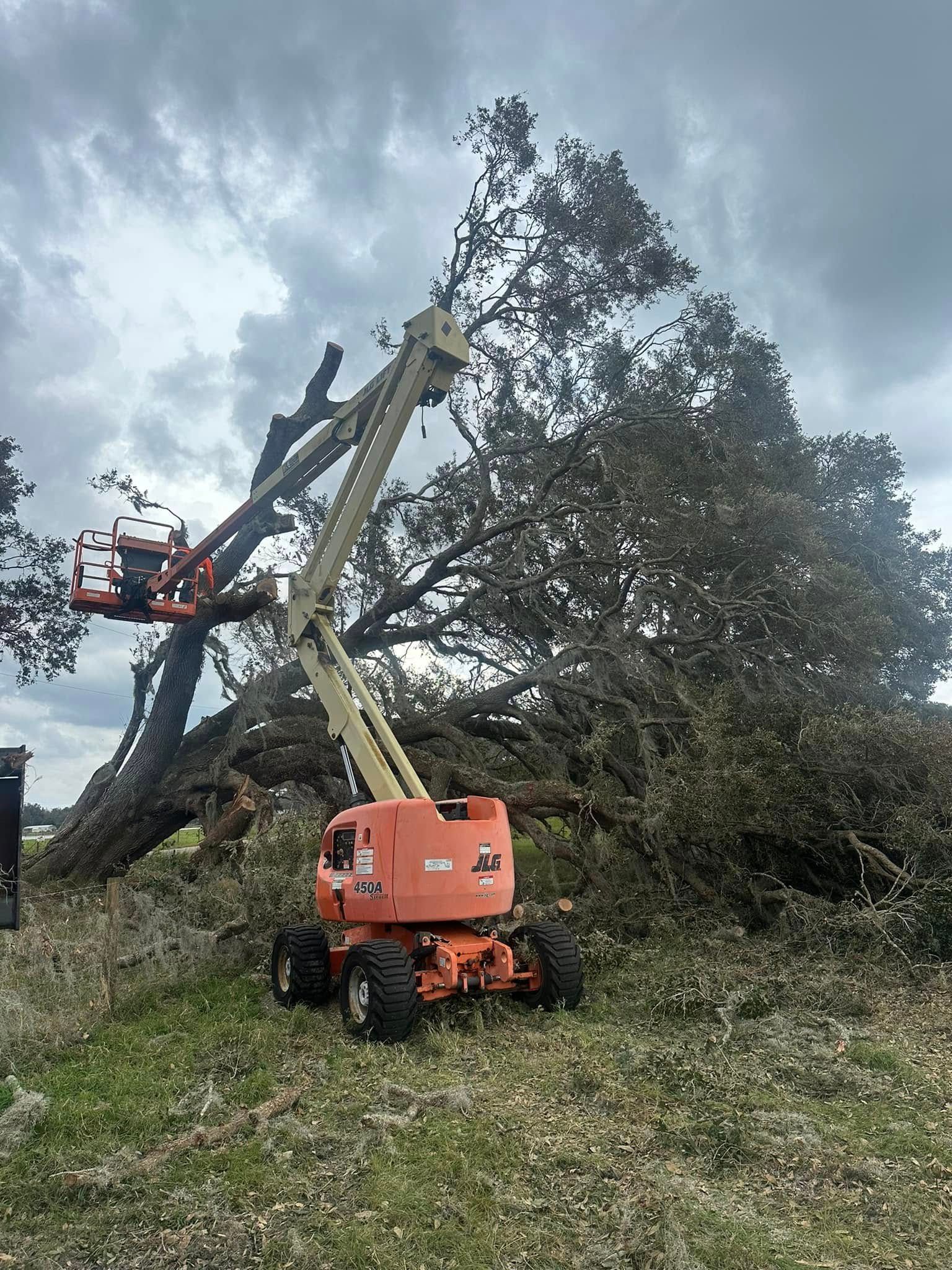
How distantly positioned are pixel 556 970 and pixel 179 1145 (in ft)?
10.6

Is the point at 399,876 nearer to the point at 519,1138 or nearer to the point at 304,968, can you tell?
the point at 304,968

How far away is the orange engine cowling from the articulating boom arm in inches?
23.1

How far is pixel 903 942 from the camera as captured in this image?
25.6ft

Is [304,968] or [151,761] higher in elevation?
[151,761]

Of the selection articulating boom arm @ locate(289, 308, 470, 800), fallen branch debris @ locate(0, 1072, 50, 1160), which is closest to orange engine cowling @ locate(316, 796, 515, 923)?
articulating boom arm @ locate(289, 308, 470, 800)

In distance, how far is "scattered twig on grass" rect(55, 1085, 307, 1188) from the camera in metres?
4.04

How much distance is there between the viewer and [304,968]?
713 centimetres

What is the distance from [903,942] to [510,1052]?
13.4ft

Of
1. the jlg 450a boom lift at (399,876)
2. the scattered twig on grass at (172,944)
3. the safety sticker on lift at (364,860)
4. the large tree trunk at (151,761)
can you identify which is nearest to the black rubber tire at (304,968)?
A: the jlg 450a boom lift at (399,876)

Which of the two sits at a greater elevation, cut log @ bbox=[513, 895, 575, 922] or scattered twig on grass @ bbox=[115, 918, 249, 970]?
cut log @ bbox=[513, 895, 575, 922]

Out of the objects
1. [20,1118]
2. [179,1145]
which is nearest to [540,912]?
[179,1145]

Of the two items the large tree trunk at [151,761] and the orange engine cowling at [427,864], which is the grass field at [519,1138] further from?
the large tree trunk at [151,761]

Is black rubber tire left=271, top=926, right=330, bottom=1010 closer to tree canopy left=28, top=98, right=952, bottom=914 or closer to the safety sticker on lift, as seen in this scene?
the safety sticker on lift

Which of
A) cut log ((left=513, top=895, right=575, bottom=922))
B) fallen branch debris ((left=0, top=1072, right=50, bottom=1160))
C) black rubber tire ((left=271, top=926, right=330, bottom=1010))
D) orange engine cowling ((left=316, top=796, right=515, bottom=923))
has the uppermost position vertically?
orange engine cowling ((left=316, top=796, right=515, bottom=923))
